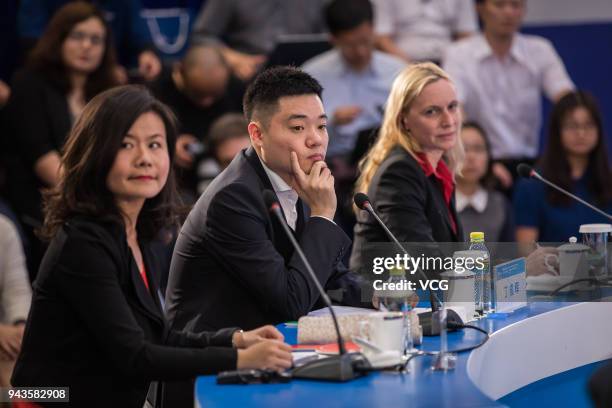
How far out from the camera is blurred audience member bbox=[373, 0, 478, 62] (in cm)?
659

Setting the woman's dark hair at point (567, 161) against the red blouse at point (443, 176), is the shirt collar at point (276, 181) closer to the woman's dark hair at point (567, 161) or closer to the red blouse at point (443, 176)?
the red blouse at point (443, 176)

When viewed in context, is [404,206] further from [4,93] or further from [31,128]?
[4,93]

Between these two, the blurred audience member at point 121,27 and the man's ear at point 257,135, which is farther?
the blurred audience member at point 121,27

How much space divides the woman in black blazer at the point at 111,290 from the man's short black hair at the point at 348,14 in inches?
124

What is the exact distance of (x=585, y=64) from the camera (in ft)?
23.1

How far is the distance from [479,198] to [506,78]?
1235mm

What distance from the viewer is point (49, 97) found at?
5.12 m

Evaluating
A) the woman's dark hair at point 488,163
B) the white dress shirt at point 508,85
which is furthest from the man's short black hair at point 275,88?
the white dress shirt at point 508,85

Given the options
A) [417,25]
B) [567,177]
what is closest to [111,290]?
[567,177]

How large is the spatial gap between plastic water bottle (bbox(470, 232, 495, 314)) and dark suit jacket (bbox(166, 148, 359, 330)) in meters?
0.41

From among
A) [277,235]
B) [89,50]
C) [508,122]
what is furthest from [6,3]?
[277,235]

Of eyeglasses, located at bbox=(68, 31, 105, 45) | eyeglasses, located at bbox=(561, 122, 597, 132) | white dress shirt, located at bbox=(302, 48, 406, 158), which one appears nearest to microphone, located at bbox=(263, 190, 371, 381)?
eyeglasses, located at bbox=(68, 31, 105, 45)

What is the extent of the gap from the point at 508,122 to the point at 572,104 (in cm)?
92

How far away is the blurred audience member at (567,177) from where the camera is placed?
5.31 m
